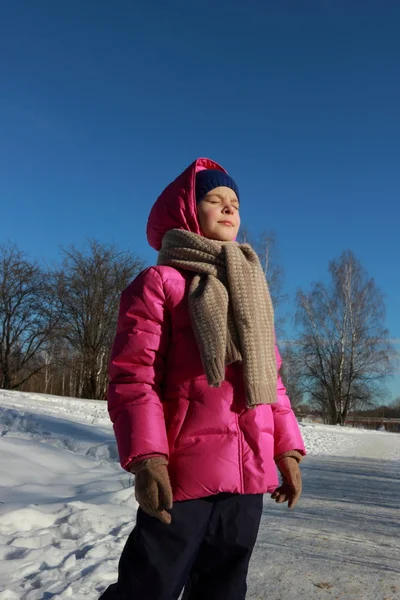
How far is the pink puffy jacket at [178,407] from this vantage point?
5.01 ft

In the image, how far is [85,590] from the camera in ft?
7.68

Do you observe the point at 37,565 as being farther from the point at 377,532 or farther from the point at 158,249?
the point at 377,532

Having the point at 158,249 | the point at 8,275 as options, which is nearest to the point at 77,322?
the point at 8,275

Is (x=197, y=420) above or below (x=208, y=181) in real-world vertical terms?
below

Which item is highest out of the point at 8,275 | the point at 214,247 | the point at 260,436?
Result: the point at 8,275

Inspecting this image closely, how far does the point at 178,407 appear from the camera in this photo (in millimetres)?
1608

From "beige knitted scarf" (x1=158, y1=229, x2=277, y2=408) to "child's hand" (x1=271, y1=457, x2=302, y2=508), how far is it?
1.06ft

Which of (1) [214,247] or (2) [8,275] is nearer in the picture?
(1) [214,247]

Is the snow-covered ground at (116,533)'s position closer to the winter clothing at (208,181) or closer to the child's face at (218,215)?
the child's face at (218,215)

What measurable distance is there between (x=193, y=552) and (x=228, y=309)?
799 millimetres

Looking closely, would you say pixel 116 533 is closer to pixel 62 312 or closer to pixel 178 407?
pixel 178 407

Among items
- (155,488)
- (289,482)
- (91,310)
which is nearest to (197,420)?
(155,488)

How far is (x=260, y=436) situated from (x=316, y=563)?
1.70 m

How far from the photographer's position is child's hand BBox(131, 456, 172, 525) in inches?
57.0
